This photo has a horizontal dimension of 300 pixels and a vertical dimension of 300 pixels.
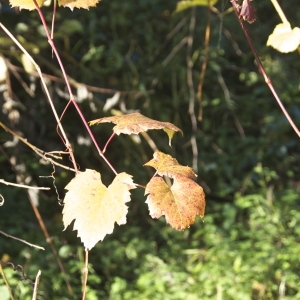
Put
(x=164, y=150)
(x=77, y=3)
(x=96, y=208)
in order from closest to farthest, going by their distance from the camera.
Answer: (x=96, y=208)
(x=77, y=3)
(x=164, y=150)

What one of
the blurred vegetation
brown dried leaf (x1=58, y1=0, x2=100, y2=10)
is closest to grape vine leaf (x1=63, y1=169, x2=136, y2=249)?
brown dried leaf (x1=58, y1=0, x2=100, y2=10)

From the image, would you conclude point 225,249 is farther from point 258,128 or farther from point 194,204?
point 194,204

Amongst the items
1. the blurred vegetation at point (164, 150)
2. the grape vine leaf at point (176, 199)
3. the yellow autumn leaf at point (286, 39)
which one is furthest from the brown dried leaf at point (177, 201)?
the blurred vegetation at point (164, 150)

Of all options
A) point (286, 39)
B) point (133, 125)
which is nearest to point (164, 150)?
point (286, 39)

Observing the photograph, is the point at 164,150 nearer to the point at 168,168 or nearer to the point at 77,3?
the point at 77,3

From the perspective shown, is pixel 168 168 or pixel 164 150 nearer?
pixel 168 168

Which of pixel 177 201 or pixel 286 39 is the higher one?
pixel 286 39

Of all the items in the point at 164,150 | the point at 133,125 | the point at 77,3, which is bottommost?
the point at 164,150
